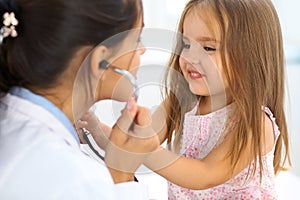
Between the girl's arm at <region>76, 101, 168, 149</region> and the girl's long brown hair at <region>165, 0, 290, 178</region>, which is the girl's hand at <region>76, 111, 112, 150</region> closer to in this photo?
A: the girl's arm at <region>76, 101, 168, 149</region>

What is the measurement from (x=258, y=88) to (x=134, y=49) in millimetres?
416

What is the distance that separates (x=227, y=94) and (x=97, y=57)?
0.48m

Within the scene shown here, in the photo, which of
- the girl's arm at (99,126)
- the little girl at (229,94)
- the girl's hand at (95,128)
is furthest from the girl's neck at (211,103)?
the girl's hand at (95,128)

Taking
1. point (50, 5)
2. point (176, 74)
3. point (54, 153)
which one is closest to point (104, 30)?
point (50, 5)

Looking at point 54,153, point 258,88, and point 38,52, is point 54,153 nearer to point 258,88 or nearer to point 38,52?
point 38,52

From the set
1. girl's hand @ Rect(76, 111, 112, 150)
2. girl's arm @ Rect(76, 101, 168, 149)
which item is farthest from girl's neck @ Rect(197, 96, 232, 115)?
girl's hand @ Rect(76, 111, 112, 150)

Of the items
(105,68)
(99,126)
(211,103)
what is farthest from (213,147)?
(105,68)

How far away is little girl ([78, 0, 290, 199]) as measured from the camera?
109 centimetres

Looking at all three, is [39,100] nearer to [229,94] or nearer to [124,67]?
[124,67]

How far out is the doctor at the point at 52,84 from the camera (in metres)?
0.70

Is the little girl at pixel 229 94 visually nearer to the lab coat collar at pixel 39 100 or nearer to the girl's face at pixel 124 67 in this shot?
the girl's face at pixel 124 67

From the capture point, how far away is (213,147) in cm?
116

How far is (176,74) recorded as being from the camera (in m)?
1.14

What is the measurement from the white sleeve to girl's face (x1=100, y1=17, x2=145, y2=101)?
0.15m
